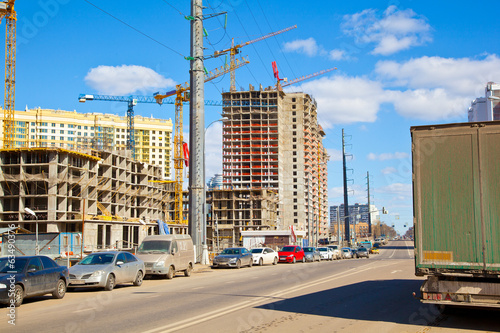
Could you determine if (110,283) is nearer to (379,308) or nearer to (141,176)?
(379,308)

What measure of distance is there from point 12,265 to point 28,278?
59cm

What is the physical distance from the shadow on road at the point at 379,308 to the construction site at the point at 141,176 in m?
18.4

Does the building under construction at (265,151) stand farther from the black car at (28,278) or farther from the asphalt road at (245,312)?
the black car at (28,278)

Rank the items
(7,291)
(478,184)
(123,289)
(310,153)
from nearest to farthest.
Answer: (478,184)
(7,291)
(123,289)
(310,153)

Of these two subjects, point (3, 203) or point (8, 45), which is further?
point (8, 45)

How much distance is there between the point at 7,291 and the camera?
13.5m

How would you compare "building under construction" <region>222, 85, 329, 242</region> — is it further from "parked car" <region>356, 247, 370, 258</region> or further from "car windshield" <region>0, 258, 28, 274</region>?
"car windshield" <region>0, 258, 28, 274</region>

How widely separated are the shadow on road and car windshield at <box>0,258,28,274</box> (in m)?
7.11

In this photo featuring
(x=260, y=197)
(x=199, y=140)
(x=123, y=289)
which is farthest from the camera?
(x=260, y=197)

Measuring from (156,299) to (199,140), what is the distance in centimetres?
2144

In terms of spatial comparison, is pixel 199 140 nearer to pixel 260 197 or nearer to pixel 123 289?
pixel 123 289

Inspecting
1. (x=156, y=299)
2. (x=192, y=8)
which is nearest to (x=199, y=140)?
(x=192, y=8)

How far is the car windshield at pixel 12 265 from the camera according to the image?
14.1 meters

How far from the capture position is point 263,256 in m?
38.0
